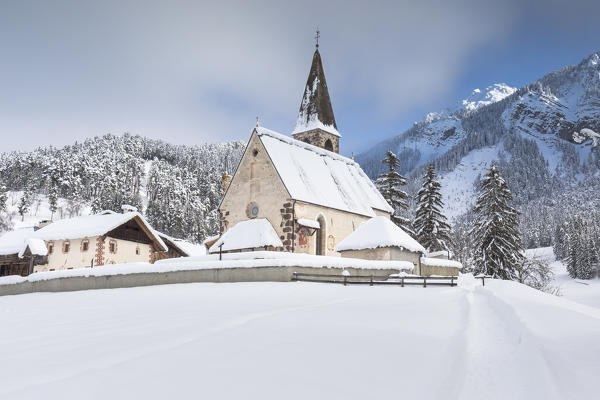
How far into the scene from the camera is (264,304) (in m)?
13.7

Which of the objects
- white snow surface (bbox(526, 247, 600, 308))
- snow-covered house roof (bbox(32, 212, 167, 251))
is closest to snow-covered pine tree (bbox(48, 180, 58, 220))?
snow-covered house roof (bbox(32, 212, 167, 251))

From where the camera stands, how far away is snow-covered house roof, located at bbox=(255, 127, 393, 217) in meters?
31.3

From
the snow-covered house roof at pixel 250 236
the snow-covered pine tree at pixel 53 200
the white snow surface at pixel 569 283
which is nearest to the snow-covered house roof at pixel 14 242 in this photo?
the snow-covered house roof at pixel 250 236

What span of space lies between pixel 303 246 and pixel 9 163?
150 metres

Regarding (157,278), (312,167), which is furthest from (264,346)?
(312,167)

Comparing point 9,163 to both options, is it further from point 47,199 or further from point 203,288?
point 203,288

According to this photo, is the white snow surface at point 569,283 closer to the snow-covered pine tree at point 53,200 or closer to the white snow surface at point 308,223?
the white snow surface at point 308,223

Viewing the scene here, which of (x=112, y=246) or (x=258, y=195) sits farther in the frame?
(x=112, y=246)

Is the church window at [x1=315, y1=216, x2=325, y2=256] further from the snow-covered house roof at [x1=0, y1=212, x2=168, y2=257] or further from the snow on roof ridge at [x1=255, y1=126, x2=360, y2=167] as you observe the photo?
the snow-covered house roof at [x1=0, y1=212, x2=168, y2=257]

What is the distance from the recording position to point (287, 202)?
29.8 m

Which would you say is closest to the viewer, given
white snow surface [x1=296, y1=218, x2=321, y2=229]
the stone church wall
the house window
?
white snow surface [x1=296, y1=218, x2=321, y2=229]

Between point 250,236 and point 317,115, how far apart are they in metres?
19.2

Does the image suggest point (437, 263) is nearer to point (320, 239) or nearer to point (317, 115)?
point (320, 239)

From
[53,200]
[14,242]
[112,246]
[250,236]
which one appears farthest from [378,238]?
[53,200]
